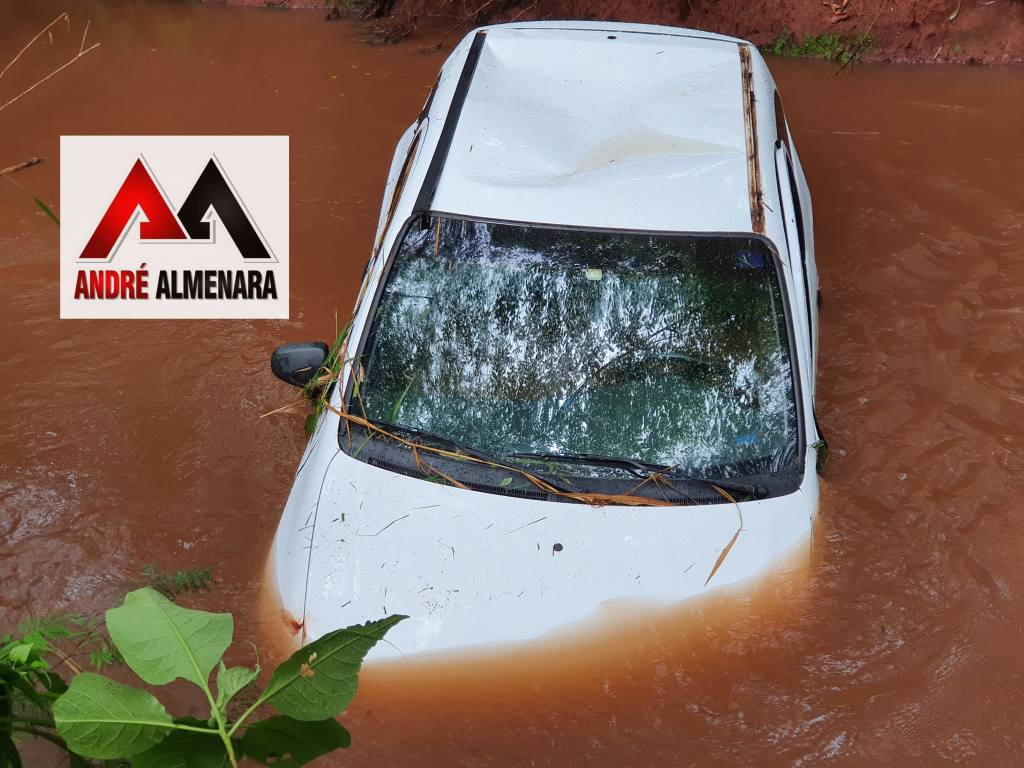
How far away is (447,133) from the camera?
416 cm

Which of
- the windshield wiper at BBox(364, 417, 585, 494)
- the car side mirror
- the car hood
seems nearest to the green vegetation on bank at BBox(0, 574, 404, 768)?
the car hood

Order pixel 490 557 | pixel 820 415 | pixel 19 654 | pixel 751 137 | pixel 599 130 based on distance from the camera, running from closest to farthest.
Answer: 1. pixel 19 654
2. pixel 490 557
3. pixel 751 137
4. pixel 599 130
5. pixel 820 415

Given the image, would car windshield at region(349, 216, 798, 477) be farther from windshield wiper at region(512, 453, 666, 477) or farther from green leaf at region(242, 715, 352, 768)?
green leaf at region(242, 715, 352, 768)

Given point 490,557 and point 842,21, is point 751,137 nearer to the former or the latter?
point 490,557

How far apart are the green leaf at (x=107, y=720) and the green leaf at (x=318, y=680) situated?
163mm

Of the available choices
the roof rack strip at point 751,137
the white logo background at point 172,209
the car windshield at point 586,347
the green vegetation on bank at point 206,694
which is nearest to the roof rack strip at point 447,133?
the car windshield at point 586,347

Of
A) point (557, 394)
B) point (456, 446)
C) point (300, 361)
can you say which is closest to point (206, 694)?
point (456, 446)

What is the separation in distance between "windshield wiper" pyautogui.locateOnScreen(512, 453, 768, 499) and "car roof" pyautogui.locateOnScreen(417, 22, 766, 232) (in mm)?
899

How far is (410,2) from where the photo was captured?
9812 millimetres

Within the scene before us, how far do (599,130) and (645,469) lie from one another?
1673mm

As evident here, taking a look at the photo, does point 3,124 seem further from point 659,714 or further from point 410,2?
point 659,714

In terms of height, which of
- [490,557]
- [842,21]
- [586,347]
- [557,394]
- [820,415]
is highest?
[842,21]

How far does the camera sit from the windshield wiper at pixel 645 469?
10.8 ft

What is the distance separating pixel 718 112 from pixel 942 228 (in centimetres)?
291
